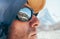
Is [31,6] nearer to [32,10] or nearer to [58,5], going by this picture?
[32,10]

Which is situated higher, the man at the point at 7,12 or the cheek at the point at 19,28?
the man at the point at 7,12

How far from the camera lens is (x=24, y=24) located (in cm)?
55

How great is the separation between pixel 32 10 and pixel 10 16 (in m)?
Result: 0.09

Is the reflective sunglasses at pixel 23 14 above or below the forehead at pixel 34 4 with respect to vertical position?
below

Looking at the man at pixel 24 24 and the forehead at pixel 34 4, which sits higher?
the forehead at pixel 34 4

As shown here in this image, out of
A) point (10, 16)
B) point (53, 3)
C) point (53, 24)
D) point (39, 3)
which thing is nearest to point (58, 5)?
point (53, 3)

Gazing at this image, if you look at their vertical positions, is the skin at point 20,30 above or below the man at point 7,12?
below

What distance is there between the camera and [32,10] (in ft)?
1.91

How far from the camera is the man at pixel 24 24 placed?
0.54 metres

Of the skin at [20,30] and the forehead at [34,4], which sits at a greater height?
the forehead at [34,4]

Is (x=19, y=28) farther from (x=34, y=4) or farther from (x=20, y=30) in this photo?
(x=34, y=4)

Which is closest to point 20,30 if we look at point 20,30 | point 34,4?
point 20,30

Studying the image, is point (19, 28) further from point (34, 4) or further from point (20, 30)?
point (34, 4)

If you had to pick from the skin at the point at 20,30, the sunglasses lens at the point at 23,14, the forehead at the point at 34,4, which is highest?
the forehead at the point at 34,4
